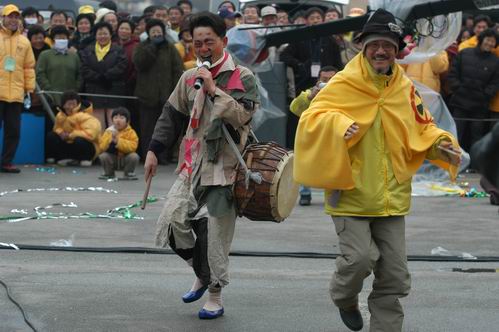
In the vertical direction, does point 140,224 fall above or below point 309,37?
below

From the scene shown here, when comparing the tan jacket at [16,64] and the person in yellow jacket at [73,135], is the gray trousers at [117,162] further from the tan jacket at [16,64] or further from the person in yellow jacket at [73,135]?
the tan jacket at [16,64]

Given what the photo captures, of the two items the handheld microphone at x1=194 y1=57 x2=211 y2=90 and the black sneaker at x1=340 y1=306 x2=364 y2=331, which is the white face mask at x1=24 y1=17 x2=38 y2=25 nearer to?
the handheld microphone at x1=194 y1=57 x2=211 y2=90

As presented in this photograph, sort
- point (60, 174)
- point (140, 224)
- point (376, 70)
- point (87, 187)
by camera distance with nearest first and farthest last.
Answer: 1. point (376, 70)
2. point (140, 224)
3. point (87, 187)
4. point (60, 174)

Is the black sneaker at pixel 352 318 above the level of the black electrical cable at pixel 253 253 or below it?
above

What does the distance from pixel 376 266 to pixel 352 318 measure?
1.17 ft

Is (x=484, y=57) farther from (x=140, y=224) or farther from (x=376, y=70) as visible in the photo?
(x=376, y=70)

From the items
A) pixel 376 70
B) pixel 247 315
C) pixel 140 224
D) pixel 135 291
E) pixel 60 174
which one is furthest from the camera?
pixel 60 174

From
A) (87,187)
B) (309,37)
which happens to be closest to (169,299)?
(87,187)

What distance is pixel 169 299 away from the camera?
7719 millimetres

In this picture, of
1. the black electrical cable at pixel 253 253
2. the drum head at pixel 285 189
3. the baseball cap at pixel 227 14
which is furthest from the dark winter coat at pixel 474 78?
the drum head at pixel 285 189

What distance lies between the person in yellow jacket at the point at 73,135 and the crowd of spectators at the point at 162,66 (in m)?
0.08

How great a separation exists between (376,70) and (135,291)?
2490 millimetres

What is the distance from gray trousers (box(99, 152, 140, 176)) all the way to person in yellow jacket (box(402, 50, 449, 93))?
12.9 feet

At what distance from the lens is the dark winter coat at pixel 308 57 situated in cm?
1647
